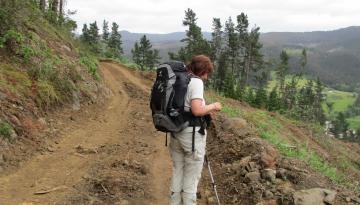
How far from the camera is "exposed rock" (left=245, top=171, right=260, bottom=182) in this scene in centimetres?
873

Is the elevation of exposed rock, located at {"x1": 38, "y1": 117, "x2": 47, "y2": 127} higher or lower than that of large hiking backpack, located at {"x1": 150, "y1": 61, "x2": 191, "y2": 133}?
lower

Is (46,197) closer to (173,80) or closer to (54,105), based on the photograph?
(173,80)

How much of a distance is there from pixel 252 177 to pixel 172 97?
3180 millimetres

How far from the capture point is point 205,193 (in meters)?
9.03

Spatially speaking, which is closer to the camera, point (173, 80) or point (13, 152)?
point (173, 80)

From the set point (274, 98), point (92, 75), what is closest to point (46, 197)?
point (92, 75)

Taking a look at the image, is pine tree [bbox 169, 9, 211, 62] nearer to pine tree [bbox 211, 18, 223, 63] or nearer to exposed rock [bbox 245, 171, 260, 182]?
pine tree [bbox 211, 18, 223, 63]

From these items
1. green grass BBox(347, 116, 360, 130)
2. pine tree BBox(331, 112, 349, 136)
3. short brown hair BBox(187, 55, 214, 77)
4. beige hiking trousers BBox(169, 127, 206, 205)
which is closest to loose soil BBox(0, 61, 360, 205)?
beige hiking trousers BBox(169, 127, 206, 205)

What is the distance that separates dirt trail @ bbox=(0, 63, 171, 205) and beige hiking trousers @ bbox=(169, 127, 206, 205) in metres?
1.53

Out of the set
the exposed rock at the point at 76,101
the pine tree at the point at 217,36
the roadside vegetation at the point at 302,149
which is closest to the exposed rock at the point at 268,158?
the roadside vegetation at the point at 302,149

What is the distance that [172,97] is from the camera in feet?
21.1

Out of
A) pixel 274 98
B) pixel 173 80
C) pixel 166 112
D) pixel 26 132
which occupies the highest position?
pixel 173 80

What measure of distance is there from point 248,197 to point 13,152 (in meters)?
5.15

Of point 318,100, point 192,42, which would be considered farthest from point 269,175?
point 318,100
